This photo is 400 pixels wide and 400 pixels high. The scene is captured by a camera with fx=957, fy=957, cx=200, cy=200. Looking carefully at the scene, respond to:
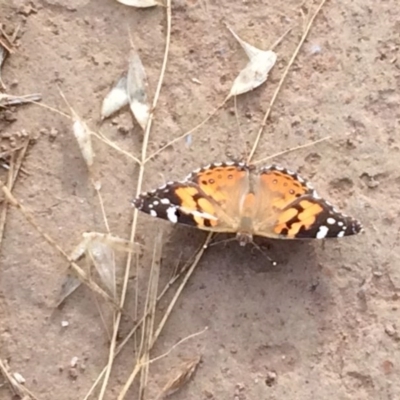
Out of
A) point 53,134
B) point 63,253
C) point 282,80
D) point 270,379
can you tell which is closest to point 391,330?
point 270,379

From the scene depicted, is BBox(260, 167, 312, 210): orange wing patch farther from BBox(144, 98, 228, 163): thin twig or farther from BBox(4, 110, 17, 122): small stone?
BBox(4, 110, 17, 122): small stone

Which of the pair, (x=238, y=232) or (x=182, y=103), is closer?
(x=238, y=232)

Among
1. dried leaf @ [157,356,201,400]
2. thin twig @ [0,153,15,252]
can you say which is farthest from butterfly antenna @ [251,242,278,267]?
thin twig @ [0,153,15,252]

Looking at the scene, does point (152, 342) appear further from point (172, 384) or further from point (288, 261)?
Answer: point (288, 261)

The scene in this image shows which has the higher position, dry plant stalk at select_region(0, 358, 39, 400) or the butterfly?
the butterfly

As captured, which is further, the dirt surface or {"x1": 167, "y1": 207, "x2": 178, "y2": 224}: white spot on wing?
the dirt surface

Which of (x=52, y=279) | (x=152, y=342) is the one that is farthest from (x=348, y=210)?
(x=52, y=279)

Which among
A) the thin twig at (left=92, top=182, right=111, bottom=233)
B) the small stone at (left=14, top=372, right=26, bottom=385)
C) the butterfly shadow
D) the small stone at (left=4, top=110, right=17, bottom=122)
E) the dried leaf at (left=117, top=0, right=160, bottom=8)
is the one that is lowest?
the small stone at (left=14, top=372, right=26, bottom=385)
